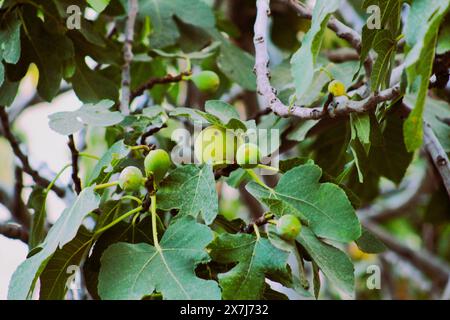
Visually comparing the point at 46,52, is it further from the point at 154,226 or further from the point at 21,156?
the point at 154,226

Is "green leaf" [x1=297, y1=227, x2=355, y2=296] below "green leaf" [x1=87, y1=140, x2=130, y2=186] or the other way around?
below

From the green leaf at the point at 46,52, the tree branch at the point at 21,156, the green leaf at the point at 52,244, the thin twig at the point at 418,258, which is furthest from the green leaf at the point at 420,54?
the thin twig at the point at 418,258

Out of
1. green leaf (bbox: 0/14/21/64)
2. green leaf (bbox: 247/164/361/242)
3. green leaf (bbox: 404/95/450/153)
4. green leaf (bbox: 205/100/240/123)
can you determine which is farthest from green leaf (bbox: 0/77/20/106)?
green leaf (bbox: 404/95/450/153)

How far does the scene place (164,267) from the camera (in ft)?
3.16

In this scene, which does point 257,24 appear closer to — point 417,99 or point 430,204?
point 417,99

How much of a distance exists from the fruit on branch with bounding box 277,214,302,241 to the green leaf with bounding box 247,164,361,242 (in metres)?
0.05

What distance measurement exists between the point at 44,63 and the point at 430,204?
4.06 feet

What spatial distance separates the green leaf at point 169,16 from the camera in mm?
1698

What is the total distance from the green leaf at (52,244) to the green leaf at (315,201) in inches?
9.8

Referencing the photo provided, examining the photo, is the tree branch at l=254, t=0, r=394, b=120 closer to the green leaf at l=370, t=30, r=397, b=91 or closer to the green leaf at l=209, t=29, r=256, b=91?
the green leaf at l=370, t=30, r=397, b=91

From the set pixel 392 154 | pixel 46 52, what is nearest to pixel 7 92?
pixel 46 52

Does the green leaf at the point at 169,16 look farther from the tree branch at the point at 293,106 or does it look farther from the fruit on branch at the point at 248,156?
the fruit on branch at the point at 248,156

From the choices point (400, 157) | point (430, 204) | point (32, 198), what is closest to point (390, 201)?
point (430, 204)

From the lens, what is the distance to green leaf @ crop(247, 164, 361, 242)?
99cm
